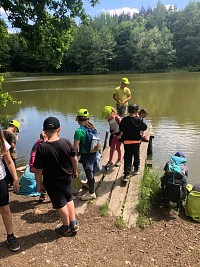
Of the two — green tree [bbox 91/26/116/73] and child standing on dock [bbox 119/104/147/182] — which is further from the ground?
green tree [bbox 91/26/116/73]

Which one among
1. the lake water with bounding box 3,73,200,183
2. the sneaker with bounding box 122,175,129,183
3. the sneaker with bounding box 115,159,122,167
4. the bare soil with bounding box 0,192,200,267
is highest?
the sneaker with bounding box 122,175,129,183

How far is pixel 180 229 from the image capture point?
447cm

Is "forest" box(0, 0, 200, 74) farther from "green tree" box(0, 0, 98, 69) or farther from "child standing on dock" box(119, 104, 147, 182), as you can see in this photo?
"child standing on dock" box(119, 104, 147, 182)

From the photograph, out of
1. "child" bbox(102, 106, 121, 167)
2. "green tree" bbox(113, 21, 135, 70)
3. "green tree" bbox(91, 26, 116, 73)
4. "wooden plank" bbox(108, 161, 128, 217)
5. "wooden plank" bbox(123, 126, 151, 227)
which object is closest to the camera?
"wooden plank" bbox(123, 126, 151, 227)

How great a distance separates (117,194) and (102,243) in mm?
1350

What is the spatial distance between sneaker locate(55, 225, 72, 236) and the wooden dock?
25.1 inches

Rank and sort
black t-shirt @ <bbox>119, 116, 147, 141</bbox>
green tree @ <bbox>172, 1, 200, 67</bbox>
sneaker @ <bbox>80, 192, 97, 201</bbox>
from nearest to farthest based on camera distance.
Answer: sneaker @ <bbox>80, 192, 97, 201</bbox>, black t-shirt @ <bbox>119, 116, 147, 141</bbox>, green tree @ <bbox>172, 1, 200, 67</bbox>

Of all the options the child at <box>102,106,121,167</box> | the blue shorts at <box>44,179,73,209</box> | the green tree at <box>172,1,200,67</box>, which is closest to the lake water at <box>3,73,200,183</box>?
the child at <box>102,106,121,167</box>

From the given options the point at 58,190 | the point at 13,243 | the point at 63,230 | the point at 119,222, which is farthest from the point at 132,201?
the point at 13,243

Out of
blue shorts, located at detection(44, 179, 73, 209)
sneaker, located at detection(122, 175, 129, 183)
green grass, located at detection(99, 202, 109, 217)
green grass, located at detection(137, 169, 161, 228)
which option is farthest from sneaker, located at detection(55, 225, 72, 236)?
sneaker, located at detection(122, 175, 129, 183)

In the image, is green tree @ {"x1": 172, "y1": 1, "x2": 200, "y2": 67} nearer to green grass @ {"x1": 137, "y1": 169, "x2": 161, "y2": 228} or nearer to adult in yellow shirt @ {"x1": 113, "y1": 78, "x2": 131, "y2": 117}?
adult in yellow shirt @ {"x1": 113, "y1": 78, "x2": 131, "y2": 117}

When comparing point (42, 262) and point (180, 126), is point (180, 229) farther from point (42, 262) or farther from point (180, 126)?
point (180, 126)

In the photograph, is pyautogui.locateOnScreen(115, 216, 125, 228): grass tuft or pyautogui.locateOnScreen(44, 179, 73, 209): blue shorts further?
pyautogui.locateOnScreen(115, 216, 125, 228): grass tuft

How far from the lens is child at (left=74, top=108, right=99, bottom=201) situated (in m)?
4.85
